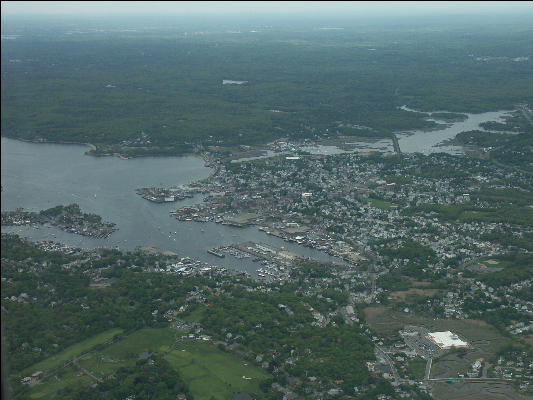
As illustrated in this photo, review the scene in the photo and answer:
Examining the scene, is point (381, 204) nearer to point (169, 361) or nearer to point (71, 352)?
point (169, 361)

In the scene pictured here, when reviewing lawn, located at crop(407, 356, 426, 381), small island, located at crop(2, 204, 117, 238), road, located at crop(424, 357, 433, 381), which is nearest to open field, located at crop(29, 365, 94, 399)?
lawn, located at crop(407, 356, 426, 381)

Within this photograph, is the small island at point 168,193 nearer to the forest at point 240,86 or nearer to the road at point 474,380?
the forest at point 240,86

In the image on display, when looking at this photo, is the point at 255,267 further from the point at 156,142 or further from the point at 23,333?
the point at 156,142

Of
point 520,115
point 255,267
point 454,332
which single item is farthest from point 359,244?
point 520,115

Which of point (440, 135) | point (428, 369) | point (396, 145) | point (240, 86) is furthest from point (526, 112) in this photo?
point (428, 369)

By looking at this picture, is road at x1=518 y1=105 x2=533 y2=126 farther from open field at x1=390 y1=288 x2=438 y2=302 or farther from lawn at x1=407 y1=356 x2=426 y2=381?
lawn at x1=407 y1=356 x2=426 y2=381

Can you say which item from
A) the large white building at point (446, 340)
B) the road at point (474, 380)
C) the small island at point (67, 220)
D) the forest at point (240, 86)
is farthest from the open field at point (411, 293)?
the forest at point (240, 86)
